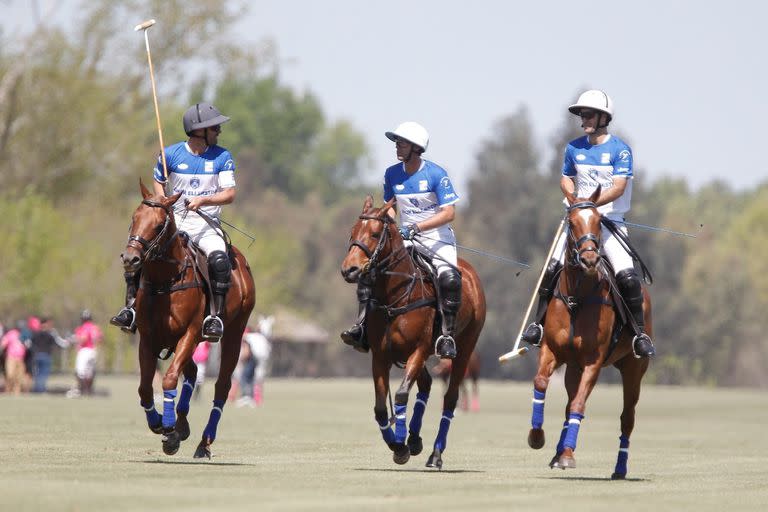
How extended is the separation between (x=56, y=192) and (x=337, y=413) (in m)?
25.4

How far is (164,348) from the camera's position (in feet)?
54.4

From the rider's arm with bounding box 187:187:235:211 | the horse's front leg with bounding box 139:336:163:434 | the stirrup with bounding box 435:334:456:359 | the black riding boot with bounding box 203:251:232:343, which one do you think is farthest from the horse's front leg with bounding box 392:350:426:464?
the rider's arm with bounding box 187:187:235:211

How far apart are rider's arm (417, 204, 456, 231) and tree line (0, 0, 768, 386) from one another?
21.9 m

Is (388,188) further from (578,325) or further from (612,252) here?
(578,325)

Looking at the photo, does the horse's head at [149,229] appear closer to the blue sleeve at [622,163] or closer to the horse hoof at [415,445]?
the horse hoof at [415,445]

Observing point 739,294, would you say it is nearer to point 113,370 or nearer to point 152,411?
point 113,370

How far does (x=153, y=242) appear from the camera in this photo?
1581cm

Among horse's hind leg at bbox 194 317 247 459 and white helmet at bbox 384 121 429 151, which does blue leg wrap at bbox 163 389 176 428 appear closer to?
horse's hind leg at bbox 194 317 247 459

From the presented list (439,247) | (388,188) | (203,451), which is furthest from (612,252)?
(203,451)

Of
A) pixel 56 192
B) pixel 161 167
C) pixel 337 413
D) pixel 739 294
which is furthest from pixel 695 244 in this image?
pixel 161 167

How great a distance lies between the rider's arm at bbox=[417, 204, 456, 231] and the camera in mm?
16844

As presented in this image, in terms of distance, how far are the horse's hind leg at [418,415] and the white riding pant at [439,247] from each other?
113 centimetres

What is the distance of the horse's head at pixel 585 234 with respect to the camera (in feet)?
50.3

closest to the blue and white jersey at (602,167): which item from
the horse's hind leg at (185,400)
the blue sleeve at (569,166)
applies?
the blue sleeve at (569,166)
